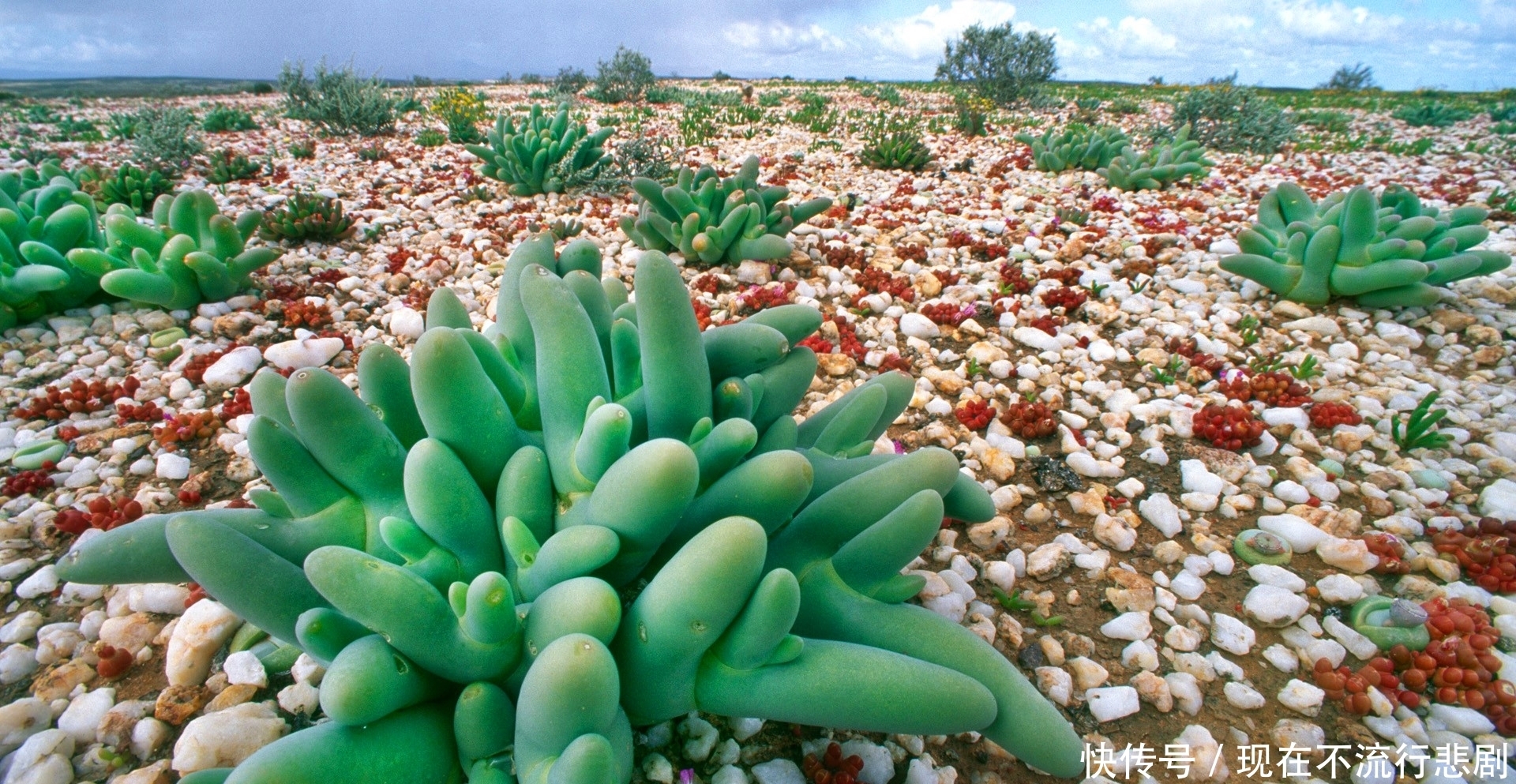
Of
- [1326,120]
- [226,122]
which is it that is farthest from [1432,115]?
[226,122]

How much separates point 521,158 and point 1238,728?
236 inches

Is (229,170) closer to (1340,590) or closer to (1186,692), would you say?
(1186,692)

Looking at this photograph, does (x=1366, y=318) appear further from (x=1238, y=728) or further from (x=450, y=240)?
(x=450, y=240)

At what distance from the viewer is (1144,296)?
4387 millimetres

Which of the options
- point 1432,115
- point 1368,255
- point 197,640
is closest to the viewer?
point 197,640

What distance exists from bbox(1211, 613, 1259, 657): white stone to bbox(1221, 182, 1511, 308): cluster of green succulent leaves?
276cm

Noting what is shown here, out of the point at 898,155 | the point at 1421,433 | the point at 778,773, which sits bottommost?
the point at 778,773

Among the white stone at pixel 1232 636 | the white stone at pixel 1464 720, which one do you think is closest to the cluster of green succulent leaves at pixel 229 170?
the white stone at pixel 1232 636

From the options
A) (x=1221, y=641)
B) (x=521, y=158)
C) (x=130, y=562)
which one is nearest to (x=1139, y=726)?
(x=1221, y=641)

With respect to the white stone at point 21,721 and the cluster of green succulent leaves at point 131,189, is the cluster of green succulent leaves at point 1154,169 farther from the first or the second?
the cluster of green succulent leaves at point 131,189

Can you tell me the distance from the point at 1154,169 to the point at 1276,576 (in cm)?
541

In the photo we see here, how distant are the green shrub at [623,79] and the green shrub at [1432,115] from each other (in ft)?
46.1

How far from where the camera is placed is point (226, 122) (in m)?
9.59

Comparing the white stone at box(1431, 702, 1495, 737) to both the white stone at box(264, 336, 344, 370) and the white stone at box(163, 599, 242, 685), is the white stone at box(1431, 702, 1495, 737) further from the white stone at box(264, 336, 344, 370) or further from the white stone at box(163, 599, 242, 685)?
the white stone at box(264, 336, 344, 370)
